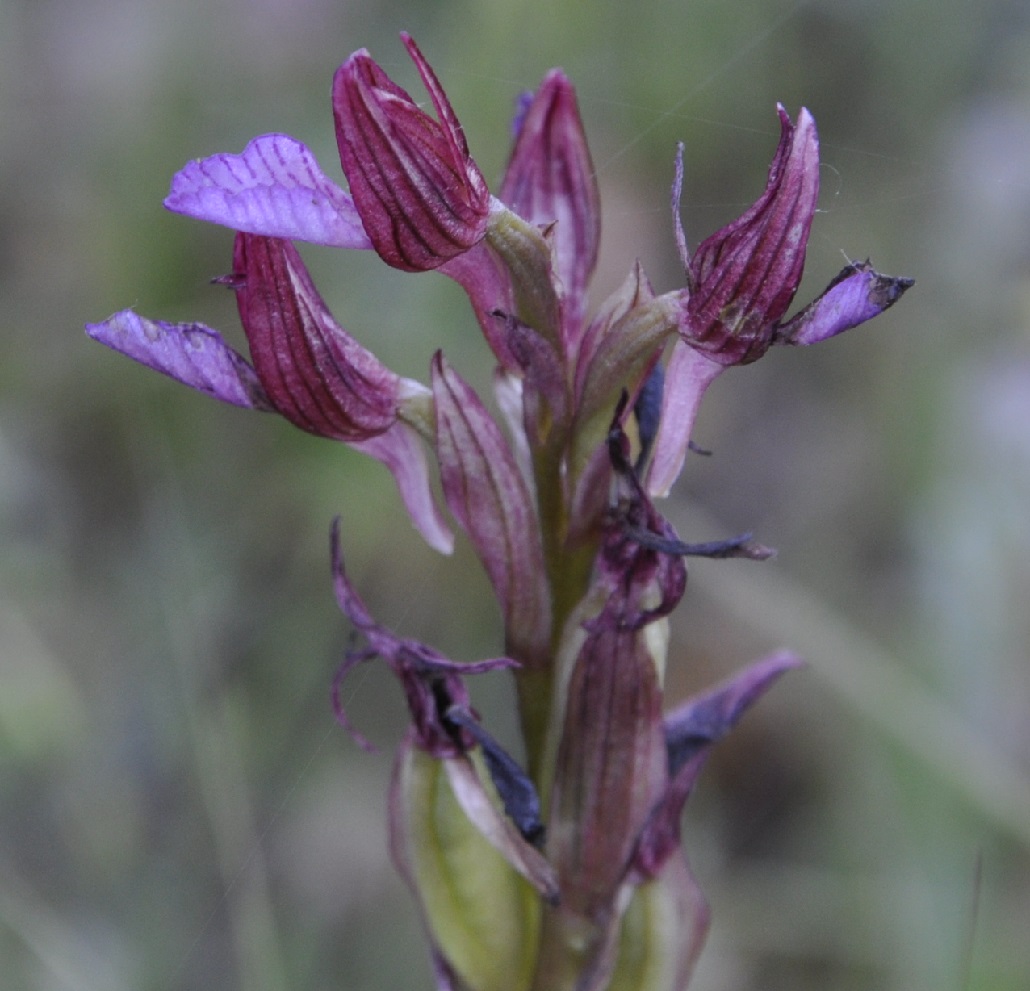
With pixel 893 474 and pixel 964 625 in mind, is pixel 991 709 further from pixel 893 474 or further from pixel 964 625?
pixel 893 474

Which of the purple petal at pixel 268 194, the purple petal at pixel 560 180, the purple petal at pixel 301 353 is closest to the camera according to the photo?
the purple petal at pixel 268 194

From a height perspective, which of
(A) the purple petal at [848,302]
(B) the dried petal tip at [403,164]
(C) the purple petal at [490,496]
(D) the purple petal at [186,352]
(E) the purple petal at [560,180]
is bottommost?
(C) the purple petal at [490,496]

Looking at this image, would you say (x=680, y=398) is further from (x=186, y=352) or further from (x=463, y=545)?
(x=463, y=545)

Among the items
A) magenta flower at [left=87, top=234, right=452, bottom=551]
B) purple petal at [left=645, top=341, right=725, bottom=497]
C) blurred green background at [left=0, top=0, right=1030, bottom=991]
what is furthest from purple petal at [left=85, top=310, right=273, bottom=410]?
blurred green background at [left=0, top=0, right=1030, bottom=991]

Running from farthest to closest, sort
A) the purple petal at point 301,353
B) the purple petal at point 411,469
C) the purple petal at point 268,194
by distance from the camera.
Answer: the purple petal at point 411,469 → the purple petal at point 301,353 → the purple petal at point 268,194

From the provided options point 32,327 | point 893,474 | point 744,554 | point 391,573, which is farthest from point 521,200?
point 32,327

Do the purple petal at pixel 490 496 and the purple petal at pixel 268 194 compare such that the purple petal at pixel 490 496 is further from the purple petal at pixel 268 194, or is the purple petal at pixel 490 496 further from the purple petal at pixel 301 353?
the purple petal at pixel 268 194

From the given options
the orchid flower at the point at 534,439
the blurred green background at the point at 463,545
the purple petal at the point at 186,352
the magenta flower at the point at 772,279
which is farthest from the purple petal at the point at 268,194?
the blurred green background at the point at 463,545
